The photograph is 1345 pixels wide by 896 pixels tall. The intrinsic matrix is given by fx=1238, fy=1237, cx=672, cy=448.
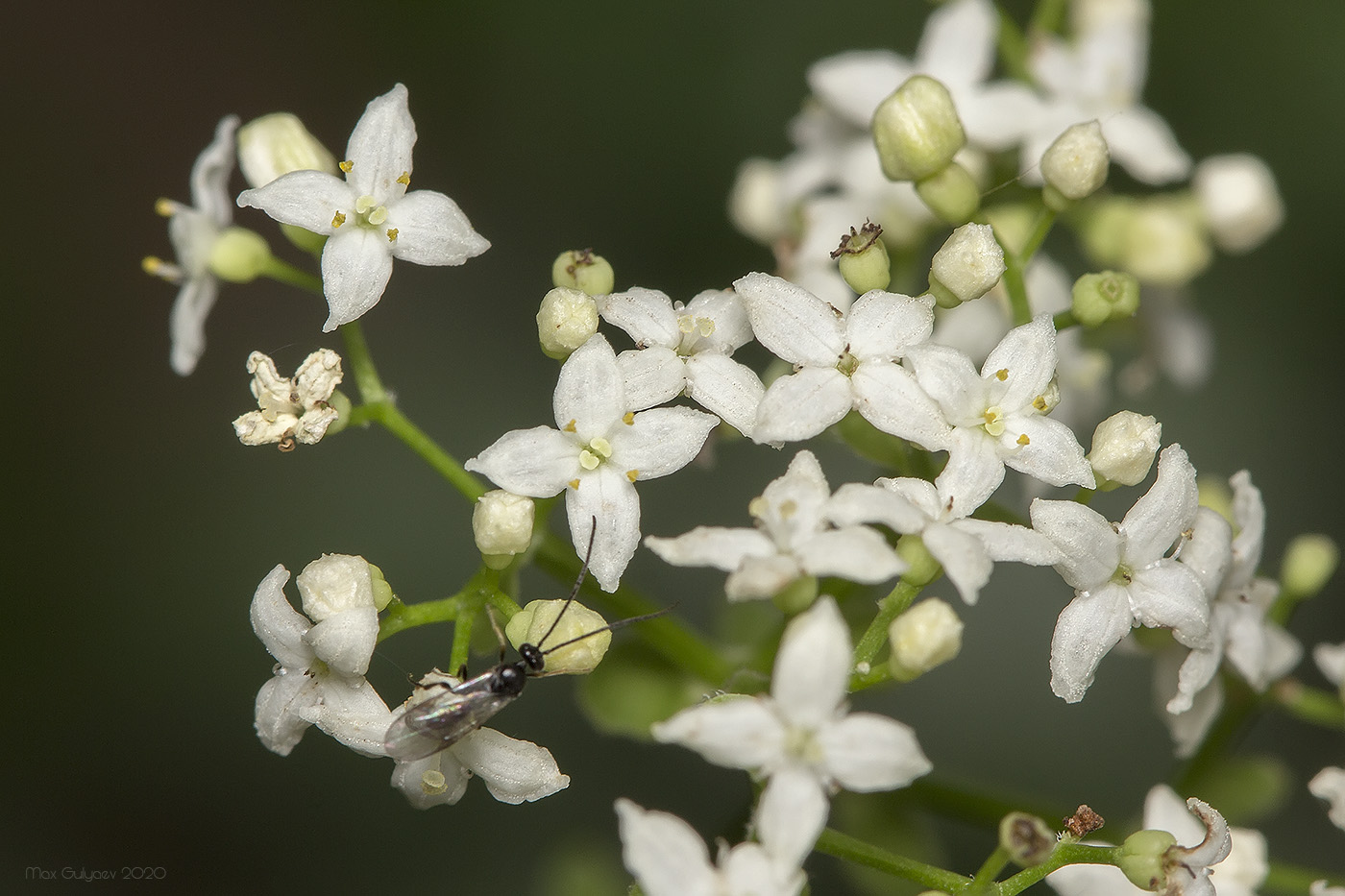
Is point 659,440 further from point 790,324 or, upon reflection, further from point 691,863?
point 691,863

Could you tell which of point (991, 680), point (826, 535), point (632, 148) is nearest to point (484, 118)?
point (632, 148)

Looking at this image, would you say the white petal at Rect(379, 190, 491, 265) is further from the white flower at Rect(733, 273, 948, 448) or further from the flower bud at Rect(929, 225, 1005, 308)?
the flower bud at Rect(929, 225, 1005, 308)

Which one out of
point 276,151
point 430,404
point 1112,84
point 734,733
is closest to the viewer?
point 734,733

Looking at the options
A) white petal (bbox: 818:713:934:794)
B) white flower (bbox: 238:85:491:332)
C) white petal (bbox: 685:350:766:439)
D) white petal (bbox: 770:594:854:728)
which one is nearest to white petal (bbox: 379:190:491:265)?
white flower (bbox: 238:85:491:332)

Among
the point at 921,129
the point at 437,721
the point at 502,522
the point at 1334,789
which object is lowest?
the point at 1334,789

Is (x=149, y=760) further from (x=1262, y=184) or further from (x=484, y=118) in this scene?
(x=1262, y=184)

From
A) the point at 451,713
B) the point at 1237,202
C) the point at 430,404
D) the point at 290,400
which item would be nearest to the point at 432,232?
the point at 290,400
